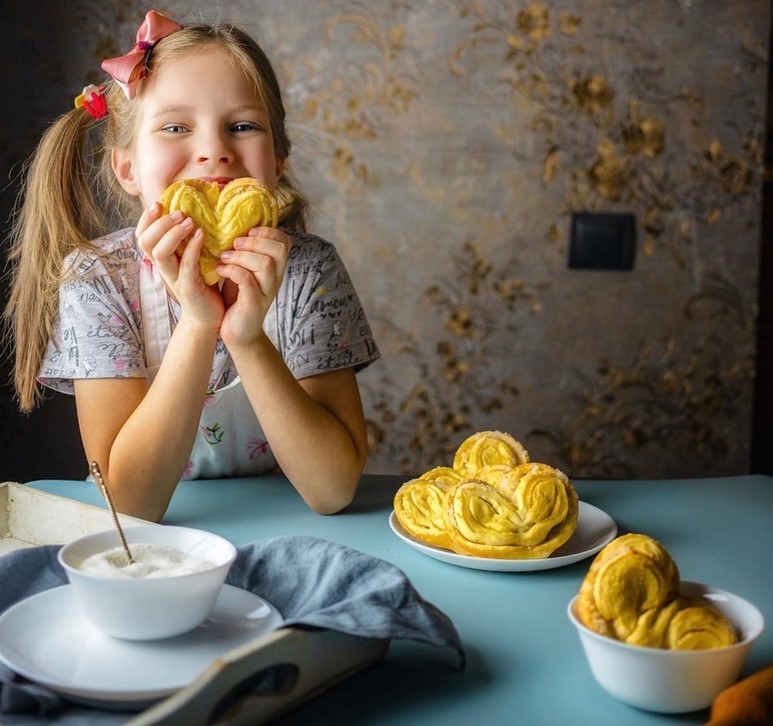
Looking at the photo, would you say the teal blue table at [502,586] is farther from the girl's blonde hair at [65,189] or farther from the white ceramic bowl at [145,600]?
the girl's blonde hair at [65,189]

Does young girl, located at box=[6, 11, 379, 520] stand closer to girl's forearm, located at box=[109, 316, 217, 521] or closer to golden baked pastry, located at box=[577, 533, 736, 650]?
girl's forearm, located at box=[109, 316, 217, 521]

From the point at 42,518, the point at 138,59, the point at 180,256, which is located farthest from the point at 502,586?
the point at 138,59

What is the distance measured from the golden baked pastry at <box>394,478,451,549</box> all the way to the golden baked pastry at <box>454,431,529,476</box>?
59 millimetres

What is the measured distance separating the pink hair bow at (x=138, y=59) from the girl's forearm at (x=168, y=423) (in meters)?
0.38

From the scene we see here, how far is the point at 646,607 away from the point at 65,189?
1.14 meters

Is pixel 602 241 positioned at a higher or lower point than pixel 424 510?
higher

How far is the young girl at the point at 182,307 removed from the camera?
1.17 metres

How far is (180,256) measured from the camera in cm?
116

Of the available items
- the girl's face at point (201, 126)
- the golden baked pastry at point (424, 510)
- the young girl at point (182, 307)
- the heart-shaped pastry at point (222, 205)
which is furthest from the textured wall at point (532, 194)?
the golden baked pastry at point (424, 510)

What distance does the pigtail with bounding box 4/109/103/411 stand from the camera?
1.41 meters

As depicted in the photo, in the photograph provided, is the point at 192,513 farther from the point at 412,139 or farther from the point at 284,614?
the point at 412,139

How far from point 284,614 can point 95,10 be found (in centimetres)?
209

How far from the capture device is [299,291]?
4.81 ft

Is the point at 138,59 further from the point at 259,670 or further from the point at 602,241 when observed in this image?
the point at 602,241
